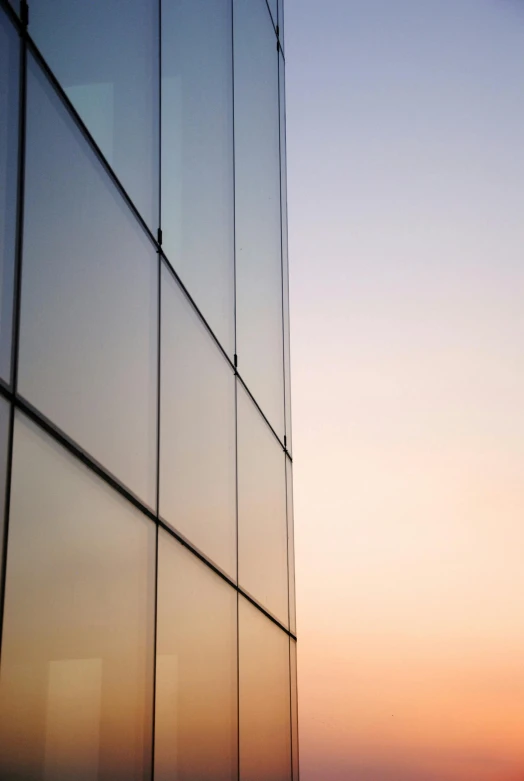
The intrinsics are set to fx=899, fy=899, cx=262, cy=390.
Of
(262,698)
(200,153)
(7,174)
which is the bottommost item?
(262,698)

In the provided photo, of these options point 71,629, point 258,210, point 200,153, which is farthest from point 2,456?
point 258,210

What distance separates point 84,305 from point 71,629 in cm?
192

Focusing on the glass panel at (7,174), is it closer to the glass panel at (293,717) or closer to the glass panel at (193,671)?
the glass panel at (193,671)

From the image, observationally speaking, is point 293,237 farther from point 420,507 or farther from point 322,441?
point 420,507

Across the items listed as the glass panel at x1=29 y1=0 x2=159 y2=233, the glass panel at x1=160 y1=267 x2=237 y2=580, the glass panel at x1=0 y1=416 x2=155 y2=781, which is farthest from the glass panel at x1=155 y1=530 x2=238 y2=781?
the glass panel at x1=29 y1=0 x2=159 y2=233

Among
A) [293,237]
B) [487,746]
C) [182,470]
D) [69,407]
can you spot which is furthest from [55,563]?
[487,746]

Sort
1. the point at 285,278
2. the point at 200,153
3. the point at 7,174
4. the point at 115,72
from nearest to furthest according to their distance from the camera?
the point at 7,174 → the point at 115,72 → the point at 200,153 → the point at 285,278

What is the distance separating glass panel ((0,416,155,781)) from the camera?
437cm

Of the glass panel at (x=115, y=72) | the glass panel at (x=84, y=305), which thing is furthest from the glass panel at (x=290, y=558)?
the glass panel at (x=115, y=72)

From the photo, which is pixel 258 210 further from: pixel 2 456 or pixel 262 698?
pixel 2 456

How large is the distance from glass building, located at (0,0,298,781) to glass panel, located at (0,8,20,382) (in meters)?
0.01

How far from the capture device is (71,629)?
500 cm

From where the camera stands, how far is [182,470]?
7719mm

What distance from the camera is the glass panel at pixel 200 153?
315 inches
